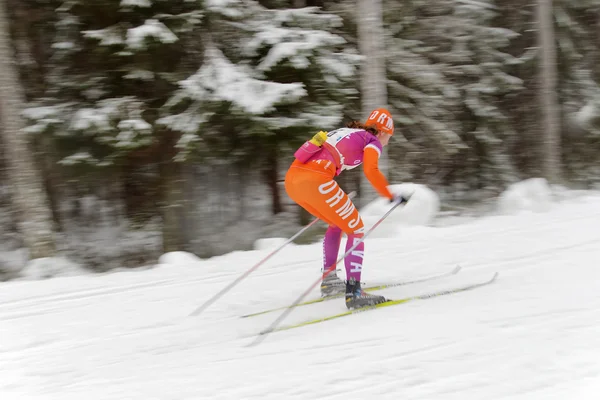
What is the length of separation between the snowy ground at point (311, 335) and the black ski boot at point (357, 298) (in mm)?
125

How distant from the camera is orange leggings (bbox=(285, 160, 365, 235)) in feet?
13.9

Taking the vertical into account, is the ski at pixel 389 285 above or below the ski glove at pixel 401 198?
below

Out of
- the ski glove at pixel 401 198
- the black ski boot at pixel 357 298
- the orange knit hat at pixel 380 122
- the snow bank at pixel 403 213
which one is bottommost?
the snow bank at pixel 403 213

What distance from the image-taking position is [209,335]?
12.9ft

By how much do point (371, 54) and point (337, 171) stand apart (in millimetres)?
4285

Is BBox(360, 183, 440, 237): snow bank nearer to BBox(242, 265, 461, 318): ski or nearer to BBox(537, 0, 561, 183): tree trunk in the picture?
BBox(242, 265, 461, 318): ski

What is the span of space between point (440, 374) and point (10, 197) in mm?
9233

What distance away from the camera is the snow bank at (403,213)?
708 centimetres

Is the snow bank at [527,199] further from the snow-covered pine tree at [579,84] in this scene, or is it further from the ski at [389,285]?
the snow-covered pine tree at [579,84]

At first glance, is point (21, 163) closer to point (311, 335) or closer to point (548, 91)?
point (311, 335)

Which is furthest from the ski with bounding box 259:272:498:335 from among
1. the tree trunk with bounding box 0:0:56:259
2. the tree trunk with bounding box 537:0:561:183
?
the tree trunk with bounding box 537:0:561:183

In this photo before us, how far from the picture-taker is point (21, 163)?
750 cm

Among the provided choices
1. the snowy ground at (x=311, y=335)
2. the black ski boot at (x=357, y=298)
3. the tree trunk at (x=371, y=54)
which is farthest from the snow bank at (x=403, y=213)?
the black ski boot at (x=357, y=298)

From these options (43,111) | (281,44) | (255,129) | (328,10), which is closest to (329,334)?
(255,129)
